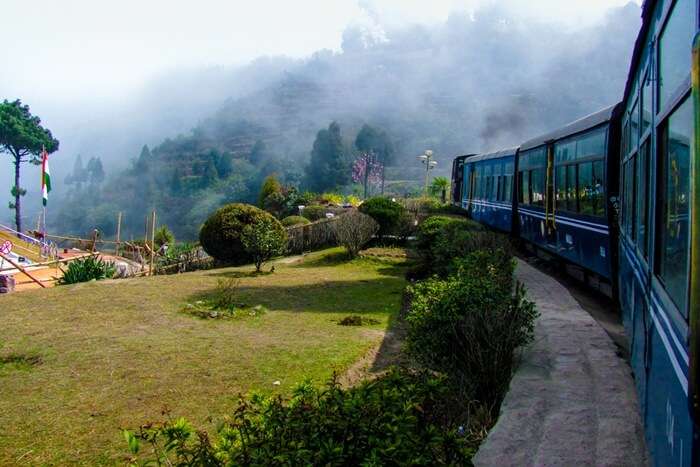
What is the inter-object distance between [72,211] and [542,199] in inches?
5624

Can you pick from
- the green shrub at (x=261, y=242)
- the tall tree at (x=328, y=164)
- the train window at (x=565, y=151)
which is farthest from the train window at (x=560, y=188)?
the tall tree at (x=328, y=164)

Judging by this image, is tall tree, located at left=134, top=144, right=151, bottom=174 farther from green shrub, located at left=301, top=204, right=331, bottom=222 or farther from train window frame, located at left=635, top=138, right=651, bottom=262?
train window frame, located at left=635, top=138, right=651, bottom=262

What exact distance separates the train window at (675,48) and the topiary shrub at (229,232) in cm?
1757

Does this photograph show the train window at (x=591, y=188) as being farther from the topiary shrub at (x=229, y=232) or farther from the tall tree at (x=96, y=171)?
the tall tree at (x=96, y=171)

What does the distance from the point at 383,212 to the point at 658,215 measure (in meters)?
20.0

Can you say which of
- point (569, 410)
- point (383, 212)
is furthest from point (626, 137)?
point (383, 212)

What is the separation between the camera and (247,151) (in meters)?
161

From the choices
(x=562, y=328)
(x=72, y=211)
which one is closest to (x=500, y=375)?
(x=562, y=328)

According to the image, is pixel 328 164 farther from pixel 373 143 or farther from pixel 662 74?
pixel 662 74

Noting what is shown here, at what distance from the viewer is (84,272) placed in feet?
57.1

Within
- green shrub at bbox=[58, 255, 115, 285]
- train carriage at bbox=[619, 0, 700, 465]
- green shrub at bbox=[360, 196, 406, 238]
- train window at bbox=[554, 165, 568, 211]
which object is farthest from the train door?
green shrub at bbox=[58, 255, 115, 285]

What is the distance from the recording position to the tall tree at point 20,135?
190 feet

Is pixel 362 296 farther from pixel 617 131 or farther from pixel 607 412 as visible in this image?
pixel 607 412

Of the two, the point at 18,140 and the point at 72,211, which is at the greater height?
the point at 18,140
